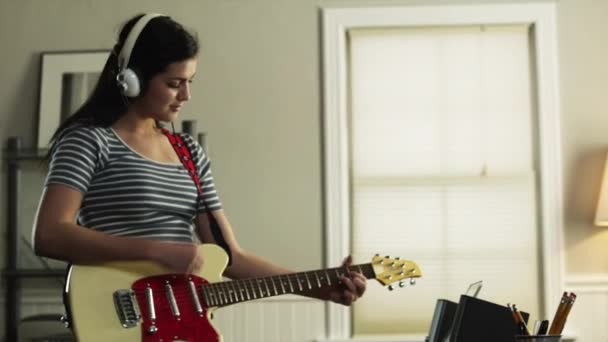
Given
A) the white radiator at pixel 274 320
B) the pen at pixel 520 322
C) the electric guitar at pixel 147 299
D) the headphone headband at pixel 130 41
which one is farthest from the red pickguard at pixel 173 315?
the white radiator at pixel 274 320

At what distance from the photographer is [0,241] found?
13.4 ft

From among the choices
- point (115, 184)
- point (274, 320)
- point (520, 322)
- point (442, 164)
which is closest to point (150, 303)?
point (115, 184)

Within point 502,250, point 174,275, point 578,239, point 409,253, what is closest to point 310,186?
point 409,253

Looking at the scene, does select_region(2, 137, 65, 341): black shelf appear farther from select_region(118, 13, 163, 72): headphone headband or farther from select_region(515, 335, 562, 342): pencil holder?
select_region(515, 335, 562, 342): pencil holder

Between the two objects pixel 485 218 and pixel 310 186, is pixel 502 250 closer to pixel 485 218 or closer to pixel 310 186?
pixel 485 218

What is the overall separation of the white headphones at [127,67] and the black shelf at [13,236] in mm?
1999

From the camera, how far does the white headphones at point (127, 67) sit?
2.03m

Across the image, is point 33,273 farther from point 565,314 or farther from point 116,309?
point 565,314

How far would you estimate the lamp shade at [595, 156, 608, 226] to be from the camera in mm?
3818

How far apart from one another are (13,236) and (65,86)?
0.66 metres

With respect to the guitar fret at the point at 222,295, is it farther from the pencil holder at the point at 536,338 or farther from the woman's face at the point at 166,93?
the pencil holder at the point at 536,338

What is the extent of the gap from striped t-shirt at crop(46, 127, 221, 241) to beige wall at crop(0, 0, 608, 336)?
200cm

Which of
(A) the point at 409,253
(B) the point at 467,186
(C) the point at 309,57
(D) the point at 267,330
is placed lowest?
(D) the point at 267,330

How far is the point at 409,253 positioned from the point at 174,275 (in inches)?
82.5
